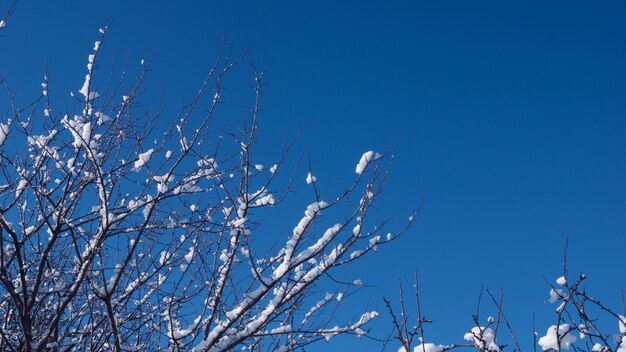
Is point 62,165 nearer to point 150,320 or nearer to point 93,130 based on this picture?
point 93,130

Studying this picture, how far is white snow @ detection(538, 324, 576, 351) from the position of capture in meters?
2.56

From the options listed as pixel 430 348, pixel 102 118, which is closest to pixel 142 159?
pixel 102 118

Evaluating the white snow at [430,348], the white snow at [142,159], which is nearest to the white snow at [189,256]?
the white snow at [142,159]

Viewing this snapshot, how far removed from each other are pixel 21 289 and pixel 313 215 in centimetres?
183

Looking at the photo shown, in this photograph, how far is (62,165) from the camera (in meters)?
3.66

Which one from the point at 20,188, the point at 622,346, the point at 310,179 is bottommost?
the point at 622,346

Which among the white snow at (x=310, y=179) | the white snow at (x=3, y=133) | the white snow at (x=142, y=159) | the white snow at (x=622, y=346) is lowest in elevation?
the white snow at (x=622, y=346)

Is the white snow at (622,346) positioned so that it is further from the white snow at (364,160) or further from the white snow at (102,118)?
the white snow at (102,118)

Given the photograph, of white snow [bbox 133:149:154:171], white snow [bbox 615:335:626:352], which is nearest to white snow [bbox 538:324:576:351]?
white snow [bbox 615:335:626:352]

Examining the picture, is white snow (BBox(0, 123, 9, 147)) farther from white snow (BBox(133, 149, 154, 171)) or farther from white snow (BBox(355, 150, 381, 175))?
white snow (BBox(355, 150, 381, 175))

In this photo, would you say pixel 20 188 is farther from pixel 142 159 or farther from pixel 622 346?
pixel 622 346

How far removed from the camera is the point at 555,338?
2.59 meters

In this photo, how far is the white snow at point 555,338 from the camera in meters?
2.56

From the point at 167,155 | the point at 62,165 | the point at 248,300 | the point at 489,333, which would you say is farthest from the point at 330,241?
the point at 62,165
